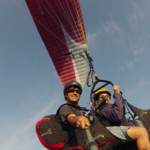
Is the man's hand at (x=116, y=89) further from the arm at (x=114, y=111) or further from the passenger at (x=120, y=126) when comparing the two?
the arm at (x=114, y=111)

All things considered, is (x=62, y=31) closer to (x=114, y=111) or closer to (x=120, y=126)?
(x=114, y=111)

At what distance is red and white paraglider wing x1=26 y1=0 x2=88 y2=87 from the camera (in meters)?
8.41

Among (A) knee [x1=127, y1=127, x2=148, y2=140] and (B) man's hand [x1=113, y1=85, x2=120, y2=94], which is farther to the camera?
(B) man's hand [x1=113, y1=85, x2=120, y2=94]

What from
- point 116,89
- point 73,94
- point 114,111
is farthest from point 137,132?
point 73,94

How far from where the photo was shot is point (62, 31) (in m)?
9.43

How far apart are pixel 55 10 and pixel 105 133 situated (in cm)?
812

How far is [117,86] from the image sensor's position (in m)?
2.63

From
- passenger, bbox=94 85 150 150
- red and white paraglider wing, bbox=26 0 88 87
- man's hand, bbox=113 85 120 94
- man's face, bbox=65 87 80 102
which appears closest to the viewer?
passenger, bbox=94 85 150 150

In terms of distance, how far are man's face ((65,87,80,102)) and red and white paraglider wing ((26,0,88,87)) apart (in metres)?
5.61

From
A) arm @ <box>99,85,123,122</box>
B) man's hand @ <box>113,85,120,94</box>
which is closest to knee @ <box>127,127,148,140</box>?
arm @ <box>99,85,123,122</box>

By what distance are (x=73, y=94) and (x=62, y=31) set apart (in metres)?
7.20

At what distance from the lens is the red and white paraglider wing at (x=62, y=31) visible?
27.6 feet

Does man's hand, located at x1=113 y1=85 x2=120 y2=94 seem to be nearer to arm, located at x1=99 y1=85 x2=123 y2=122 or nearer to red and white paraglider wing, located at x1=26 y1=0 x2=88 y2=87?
arm, located at x1=99 y1=85 x2=123 y2=122

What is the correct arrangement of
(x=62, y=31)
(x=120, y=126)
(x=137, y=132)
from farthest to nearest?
1. (x=62, y=31)
2. (x=120, y=126)
3. (x=137, y=132)
